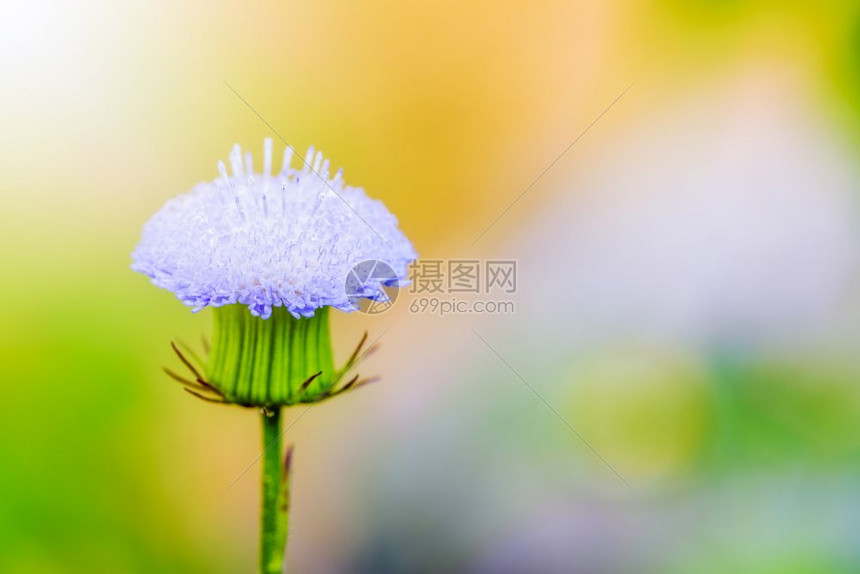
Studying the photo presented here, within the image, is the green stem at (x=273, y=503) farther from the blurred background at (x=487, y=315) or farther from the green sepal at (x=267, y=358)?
the blurred background at (x=487, y=315)

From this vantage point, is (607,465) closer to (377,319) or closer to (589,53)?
(377,319)

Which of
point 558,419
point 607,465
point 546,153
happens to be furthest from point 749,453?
point 546,153

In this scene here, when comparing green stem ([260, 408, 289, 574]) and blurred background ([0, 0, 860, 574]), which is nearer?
green stem ([260, 408, 289, 574])

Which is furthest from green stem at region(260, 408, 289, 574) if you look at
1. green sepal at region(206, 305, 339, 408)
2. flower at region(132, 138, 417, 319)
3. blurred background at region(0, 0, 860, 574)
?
blurred background at region(0, 0, 860, 574)

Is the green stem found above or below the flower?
below

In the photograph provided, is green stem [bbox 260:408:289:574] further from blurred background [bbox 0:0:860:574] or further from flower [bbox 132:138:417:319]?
blurred background [bbox 0:0:860:574]

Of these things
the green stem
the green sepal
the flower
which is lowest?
the green stem
